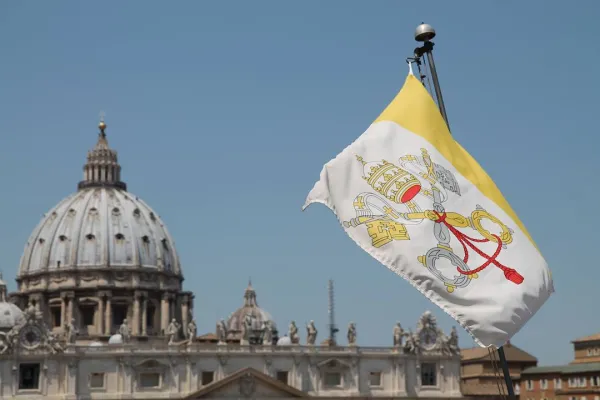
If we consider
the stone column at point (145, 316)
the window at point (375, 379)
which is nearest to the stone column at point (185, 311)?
the stone column at point (145, 316)

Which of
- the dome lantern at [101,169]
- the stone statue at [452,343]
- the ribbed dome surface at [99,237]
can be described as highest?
the dome lantern at [101,169]

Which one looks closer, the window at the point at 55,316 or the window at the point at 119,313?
the window at the point at 119,313

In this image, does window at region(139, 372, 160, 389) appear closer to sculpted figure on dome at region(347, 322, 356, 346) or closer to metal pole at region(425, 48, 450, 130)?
sculpted figure on dome at region(347, 322, 356, 346)

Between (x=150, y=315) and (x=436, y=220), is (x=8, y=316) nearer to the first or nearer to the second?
(x=150, y=315)

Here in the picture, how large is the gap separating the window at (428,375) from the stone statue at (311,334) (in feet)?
34.8

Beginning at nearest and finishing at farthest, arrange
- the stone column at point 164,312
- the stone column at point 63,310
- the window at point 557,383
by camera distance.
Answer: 1. the window at point 557,383
2. the stone column at point 63,310
3. the stone column at point 164,312

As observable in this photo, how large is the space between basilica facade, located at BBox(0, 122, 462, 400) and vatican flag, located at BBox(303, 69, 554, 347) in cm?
8207

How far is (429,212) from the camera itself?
50.1 feet

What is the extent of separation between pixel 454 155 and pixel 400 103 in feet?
3.57

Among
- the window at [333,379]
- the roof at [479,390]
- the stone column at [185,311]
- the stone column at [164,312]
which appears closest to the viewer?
the window at [333,379]

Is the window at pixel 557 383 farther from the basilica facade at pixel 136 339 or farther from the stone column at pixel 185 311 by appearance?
the stone column at pixel 185 311

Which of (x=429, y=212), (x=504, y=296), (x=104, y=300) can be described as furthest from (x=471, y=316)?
(x=104, y=300)

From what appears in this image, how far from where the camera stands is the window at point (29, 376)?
94.8 m

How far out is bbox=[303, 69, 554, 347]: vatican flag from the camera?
14859 millimetres
